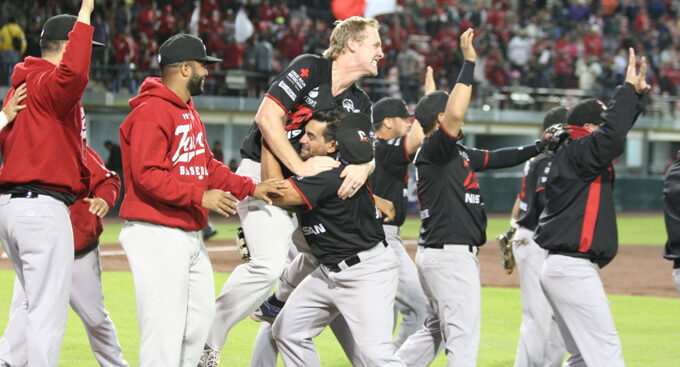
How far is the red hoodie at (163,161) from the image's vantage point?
4.83m

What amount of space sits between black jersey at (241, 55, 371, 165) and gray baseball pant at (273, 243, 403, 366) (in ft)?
3.00

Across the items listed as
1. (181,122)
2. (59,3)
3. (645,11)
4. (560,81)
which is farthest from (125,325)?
(645,11)

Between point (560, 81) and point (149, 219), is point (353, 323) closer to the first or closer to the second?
point (149, 219)

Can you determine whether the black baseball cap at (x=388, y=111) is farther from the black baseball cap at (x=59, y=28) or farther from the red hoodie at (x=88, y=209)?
the black baseball cap at (x=59, y=28)

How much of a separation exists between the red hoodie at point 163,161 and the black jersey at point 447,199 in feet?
5.36

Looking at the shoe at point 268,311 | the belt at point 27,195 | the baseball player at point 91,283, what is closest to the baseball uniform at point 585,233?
the shoe at point 268,311

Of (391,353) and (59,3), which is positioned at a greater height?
(59,3)

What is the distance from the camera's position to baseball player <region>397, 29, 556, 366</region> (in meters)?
5.87

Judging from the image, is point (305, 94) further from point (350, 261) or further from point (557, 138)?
point (557, 138)

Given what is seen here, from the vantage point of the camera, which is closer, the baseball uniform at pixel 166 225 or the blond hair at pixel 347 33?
the baseball uniform at pixel 166 225

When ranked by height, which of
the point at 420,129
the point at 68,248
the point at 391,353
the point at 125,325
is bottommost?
the point at 125,325

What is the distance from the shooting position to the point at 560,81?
3130 cm

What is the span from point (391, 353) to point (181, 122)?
1.71 metres

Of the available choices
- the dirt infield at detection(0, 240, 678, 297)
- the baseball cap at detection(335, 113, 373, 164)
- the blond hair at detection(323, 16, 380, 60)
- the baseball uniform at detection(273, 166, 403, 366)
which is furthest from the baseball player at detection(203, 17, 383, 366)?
the dirt infield at detection(0, 240, 678, 297)
